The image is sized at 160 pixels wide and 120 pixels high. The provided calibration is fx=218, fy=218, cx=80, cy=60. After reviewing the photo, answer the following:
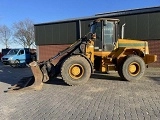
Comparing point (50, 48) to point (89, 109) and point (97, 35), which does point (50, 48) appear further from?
point (89, 109)

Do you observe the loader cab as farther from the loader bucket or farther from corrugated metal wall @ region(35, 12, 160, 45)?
corrugated metal wall @ region(35, 12, 160, 45)

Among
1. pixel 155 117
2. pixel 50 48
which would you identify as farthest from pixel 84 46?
pixel 50 48

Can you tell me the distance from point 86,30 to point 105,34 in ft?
30.3

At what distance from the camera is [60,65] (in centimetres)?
1020

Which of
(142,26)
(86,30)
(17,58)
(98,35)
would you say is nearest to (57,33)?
(86,30)

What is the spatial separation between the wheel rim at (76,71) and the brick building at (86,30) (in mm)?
9155

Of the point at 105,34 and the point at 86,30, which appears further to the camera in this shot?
the point at 86,30

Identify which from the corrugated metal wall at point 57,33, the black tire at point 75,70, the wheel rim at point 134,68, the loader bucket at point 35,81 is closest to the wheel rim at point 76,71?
the black tire at point 75,70

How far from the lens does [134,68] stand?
36.1 feet

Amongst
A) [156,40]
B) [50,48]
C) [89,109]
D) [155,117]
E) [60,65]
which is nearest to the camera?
[155,117]

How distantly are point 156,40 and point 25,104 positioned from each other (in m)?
13.3

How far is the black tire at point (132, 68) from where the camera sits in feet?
35.2

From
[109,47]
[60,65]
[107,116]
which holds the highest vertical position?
[109,47]

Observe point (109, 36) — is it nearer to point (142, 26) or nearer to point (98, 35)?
point (98, 35)
